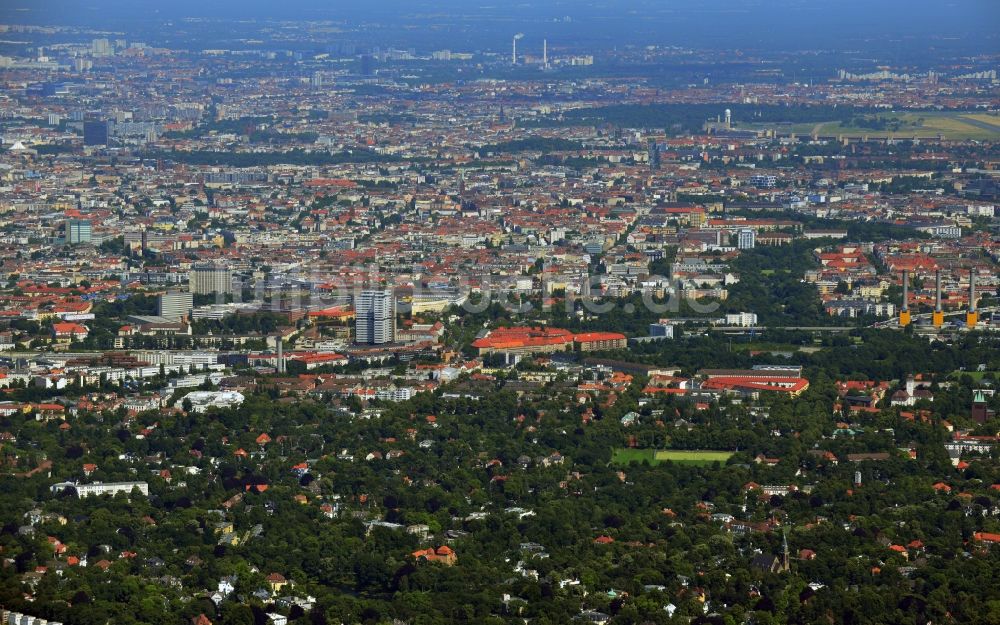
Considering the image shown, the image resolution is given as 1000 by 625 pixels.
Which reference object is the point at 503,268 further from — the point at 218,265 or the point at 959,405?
the point at 959,405

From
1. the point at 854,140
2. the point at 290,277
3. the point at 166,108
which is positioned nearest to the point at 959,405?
the point at 290,277

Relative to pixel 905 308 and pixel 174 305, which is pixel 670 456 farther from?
pixel 174 305

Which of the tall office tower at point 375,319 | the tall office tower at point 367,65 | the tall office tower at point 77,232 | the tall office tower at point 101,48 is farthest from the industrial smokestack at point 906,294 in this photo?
the tall office tower at point 101,48

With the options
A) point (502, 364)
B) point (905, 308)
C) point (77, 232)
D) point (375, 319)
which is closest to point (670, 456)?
point (502, 364)

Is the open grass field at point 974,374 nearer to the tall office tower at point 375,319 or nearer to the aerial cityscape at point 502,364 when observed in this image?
the aerial cityscape at point 502,364

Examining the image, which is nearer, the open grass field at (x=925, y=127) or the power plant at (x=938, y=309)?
the power plant at (x=938, y=309)

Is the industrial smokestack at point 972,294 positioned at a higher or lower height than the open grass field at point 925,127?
higher

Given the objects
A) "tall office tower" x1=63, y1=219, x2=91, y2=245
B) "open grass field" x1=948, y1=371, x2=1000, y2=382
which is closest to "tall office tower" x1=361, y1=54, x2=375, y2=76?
"tall office tower" x1=63, y1=219, x2=91, y2=245
